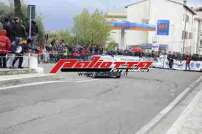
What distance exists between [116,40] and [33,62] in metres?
87.2

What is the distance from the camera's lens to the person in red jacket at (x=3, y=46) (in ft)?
68.1

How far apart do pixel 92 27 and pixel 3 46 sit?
2795 inches

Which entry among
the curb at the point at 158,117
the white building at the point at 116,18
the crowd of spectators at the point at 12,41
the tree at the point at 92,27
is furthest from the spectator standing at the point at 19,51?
the white building at the point at 116,18

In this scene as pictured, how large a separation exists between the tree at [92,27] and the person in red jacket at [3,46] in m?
65.6

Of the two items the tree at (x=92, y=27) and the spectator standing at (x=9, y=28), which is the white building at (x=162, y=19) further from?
the spectator standing at (x=9, y=28)

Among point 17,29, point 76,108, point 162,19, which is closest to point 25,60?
point 17,29

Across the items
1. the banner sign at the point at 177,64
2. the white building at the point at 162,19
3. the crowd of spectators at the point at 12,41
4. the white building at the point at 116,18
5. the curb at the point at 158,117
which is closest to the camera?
the curb at the point at 158,117

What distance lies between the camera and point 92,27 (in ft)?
301

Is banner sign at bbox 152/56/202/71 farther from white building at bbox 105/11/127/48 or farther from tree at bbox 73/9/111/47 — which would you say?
white building at bbox 105/11/127/48

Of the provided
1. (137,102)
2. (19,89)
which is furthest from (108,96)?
(19,89)

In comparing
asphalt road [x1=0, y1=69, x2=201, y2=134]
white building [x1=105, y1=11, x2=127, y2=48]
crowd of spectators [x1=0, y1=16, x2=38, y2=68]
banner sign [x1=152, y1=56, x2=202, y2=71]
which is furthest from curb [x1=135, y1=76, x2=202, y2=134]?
white building [x1=105, y1=11, x2=127, y2=48]

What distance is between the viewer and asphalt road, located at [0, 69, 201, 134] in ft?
34.1

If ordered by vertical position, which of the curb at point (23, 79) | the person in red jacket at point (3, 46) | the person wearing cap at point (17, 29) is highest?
the person wearing cap at point (17, 29)

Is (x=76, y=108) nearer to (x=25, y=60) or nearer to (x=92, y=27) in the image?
(x=25, y=60)
